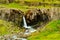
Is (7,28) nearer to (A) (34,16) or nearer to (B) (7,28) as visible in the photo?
(B) (7,28)

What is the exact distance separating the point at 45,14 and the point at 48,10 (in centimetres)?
194

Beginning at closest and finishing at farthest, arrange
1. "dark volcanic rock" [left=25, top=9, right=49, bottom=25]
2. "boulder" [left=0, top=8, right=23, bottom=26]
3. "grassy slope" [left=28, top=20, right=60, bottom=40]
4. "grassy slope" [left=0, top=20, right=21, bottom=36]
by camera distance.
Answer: "grassy slope" [left=28, top=20, right=60, bottom=40], "grassy slope" [left=0, top=20, right=21, bottom=36], "boulder" [left=0, top=8, right=23, bottom=26], "dark volcanic rock" [left=25, top=9, right=49, bottom=25]

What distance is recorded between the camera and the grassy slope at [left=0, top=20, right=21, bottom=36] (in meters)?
83.5

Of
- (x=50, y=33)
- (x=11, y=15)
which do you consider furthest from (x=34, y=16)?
(x=50, y=33)

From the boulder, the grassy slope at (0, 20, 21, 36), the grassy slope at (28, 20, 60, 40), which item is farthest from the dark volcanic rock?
the grassy slope at (28, 20, 60, 40)

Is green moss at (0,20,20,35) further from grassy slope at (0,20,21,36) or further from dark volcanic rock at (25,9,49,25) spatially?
dark volcanic rock at (25,9,49,25)

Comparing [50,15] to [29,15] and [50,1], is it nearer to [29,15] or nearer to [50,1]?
[29,15]

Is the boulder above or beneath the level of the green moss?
above

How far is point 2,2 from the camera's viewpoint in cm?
11881

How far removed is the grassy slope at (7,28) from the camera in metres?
83.5

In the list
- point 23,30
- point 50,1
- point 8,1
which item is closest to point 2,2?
point 8,1

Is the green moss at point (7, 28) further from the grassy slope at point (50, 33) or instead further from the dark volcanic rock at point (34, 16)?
the grassy slope at point (50, 33)

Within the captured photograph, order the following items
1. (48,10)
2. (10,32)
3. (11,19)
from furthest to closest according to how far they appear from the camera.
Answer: (48,10) < (11,19) < (10,32)

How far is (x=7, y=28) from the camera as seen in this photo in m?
86.4
